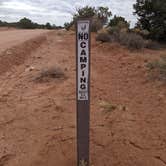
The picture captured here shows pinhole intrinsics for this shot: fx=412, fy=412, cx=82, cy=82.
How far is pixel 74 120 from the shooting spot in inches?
267

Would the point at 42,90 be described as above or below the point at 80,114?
below

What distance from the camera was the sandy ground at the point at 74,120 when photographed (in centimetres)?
560

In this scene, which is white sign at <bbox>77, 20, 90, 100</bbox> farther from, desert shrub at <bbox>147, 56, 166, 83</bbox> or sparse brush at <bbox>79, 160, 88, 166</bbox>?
desert shrub at <bbox>147, 56, 166, 83</bbox>

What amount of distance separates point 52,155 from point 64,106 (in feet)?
6.46

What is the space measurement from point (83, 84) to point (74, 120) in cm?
215

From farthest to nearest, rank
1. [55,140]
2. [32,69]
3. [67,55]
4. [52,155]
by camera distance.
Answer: [67,55], [32,69], [55,140], [52,155]

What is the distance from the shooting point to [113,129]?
637 cm

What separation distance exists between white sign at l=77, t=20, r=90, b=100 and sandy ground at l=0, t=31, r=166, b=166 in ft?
3.85

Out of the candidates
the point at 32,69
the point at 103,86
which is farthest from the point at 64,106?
the point at 32,69

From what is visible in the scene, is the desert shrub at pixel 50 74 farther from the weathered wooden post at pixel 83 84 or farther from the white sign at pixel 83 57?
the white sign at pixel 83 57

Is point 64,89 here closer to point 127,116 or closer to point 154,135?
point 127,116

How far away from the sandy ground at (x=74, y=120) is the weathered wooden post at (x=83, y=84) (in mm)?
464

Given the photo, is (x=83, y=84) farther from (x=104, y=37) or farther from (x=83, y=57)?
(x=104, y=37)

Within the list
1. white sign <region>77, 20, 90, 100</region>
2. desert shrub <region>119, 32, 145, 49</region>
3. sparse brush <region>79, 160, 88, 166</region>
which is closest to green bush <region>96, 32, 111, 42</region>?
desert shrub <region>119, 32, 145, 49</region>
